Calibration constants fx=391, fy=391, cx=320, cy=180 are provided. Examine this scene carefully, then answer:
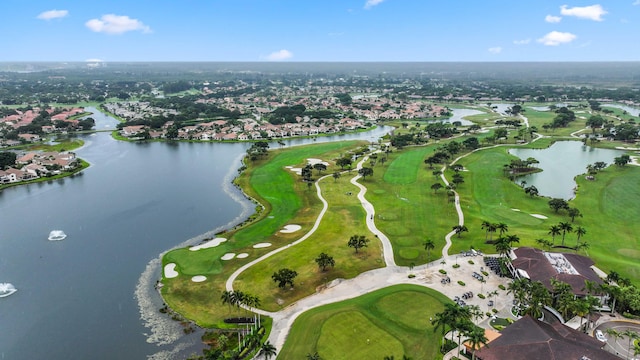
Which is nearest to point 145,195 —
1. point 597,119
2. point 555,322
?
point 555,322

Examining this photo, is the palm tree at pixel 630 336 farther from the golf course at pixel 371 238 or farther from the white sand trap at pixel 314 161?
the white sand trap at pixel 314 161

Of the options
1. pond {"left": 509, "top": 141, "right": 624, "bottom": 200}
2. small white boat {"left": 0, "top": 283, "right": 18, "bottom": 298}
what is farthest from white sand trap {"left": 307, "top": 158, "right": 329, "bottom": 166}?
small white boat {"left": 0, "top": 283, "right": 18, "bottom": 298}

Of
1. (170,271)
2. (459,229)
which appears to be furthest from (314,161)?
(170,271)

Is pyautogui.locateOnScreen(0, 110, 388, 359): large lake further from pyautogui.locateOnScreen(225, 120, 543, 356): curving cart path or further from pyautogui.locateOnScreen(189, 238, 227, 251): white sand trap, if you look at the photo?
pyautogui.locateOnScreen(225, 120, 543, 356): curving cart path

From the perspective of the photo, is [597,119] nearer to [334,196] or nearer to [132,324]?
[334,196]

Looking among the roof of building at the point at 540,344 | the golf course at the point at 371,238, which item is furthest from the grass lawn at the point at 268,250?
the roof of building at the point at 540,344

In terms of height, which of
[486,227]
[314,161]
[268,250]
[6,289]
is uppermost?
[314,161]

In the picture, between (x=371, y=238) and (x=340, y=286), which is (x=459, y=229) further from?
(x=340, y=286)
